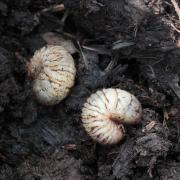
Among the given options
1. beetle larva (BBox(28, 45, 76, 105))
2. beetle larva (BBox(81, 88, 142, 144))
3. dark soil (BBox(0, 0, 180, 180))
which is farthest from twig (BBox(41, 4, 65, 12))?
beetle larva (BBox(81, 88, 142, 144))

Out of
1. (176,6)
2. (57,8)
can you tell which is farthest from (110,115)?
(57,8)

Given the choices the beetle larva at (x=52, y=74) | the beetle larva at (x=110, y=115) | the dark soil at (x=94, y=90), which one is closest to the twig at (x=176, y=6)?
the dark soil at (x=94, y=90)

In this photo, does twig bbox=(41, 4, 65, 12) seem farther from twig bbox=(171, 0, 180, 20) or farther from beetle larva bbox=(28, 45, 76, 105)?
twig bbox=(171, 0, 180, 20)

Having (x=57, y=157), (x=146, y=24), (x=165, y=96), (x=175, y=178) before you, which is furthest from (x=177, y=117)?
(x=57, y=157)

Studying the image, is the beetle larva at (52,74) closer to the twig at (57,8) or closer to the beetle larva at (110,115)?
the beetle larva at (110,115)

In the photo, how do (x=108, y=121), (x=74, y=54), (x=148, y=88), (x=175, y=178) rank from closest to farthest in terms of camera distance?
(x=175, y=178), (x=108, y=121), (x=148, y=88), (x=74, y=54)

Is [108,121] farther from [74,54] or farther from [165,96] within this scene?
[74,54]
